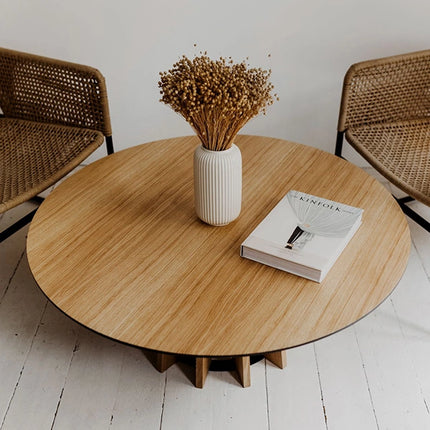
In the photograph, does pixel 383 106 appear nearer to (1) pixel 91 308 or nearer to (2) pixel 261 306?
(2) pixel 261 306

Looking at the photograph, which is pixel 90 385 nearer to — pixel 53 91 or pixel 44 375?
pixel 44 375

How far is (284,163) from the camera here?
1533 millimetres

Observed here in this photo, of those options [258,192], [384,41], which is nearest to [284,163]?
[258,192]

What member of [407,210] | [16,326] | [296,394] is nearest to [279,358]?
[296,394]

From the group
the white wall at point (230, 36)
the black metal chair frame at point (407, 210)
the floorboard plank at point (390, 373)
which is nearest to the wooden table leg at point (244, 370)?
the floorboard plank at point (390, 373)

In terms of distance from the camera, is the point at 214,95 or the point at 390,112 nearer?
the point at 214,95

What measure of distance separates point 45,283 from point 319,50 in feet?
4.77

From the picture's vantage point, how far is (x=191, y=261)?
1182 mm

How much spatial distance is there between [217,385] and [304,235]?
22.1 inches

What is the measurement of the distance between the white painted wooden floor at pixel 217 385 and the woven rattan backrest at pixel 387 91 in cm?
69

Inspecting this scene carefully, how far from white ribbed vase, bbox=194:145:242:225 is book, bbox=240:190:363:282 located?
3.7 inches

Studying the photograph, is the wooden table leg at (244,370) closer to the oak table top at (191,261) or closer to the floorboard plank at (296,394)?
the floorboard plank at (296,394)

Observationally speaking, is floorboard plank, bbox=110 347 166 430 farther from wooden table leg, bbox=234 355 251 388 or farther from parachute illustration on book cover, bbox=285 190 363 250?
parachute illustration on book cover, bbox=285 190 363 250

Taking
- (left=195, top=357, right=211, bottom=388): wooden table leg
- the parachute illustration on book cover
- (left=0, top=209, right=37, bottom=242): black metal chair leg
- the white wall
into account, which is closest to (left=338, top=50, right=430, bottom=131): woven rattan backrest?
the white wall
